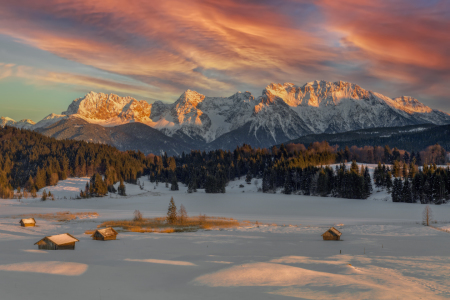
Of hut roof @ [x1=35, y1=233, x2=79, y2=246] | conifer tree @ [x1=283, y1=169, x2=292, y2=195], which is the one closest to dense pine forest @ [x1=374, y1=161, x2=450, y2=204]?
conifer tree @ [x1=283, y1=169, x2=292, y2=195]

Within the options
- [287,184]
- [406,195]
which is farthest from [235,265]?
[287,184]

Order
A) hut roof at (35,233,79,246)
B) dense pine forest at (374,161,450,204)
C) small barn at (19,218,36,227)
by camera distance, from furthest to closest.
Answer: dense pine forest at (374,161,450,204), small barn at (19,218,36,227), hut roof at (35,233,79,246)

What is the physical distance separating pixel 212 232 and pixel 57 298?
119ft

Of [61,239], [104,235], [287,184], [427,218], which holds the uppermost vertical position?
[287,184]

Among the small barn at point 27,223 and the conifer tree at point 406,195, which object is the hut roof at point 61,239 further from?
the conifer tree at point 406,195

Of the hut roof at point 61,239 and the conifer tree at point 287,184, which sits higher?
the conifer tree at point 287,184

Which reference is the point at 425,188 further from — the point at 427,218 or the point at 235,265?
the point at 235,265

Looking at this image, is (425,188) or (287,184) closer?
(425,188)

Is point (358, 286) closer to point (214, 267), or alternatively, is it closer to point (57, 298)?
point (214, 267)

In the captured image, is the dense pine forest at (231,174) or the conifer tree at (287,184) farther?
the conifer tree at (287,184)

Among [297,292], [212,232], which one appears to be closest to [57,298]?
[297,292]

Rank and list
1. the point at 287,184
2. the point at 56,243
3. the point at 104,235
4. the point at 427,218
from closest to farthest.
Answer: the point at 56,243
the point at 104,235
the point at 427,218
the point at 287,184

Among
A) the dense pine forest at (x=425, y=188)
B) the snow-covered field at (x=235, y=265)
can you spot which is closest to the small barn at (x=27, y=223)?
the snow-covered field at (x=235, y=265)

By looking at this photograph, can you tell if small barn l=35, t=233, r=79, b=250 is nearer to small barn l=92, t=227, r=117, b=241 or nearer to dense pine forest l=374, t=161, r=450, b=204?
small barn l=92, t=227, r=117, b=241
